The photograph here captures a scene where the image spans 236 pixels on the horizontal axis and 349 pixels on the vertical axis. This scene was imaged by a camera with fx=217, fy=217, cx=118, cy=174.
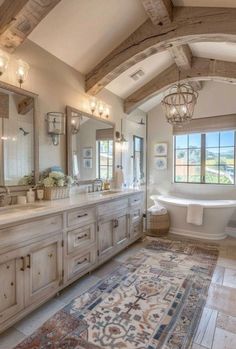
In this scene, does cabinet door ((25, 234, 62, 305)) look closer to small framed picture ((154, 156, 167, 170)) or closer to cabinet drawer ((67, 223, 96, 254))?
cabinet drawer ((67, 223, 96, 254))

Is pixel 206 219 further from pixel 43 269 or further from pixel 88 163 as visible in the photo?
pixel 43 269

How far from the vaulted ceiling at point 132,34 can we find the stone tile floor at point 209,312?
266 cm

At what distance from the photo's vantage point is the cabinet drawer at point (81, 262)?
7.46ft

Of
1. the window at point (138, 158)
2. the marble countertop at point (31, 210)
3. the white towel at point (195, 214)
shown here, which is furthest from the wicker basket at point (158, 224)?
the marble countertop at point (31, 210)

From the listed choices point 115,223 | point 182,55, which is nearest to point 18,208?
point 115,223

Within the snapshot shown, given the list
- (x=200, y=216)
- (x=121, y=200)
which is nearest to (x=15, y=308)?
(x=121, y=200)

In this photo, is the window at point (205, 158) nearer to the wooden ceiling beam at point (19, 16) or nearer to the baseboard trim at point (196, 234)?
the baseboard trim at point (196, 234)

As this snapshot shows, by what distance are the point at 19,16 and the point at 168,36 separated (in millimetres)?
1679

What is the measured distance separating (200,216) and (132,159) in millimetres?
1844

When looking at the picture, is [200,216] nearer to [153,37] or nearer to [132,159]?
[132,159]

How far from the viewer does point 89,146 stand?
334 cm

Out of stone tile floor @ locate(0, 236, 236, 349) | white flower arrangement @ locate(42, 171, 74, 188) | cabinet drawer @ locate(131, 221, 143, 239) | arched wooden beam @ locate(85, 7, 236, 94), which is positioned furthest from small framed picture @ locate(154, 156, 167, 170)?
white flower arrangement @ locate(42, 171, 74, 188)

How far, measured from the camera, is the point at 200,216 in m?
3.96

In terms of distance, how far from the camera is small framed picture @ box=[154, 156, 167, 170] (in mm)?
5248
